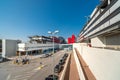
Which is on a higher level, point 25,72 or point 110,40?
point 110,40

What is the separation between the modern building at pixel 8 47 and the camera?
161 ft

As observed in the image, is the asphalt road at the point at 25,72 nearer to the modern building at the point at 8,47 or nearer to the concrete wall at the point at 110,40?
the concrete wall at the point at 110,40

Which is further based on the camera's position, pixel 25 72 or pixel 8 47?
pixel 8 47

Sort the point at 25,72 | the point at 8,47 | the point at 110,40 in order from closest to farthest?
1. the point at 110,40
2. the point at 25,72
3. the point at 8,47

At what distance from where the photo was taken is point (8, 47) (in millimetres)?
50125

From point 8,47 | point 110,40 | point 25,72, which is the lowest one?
point 25,72

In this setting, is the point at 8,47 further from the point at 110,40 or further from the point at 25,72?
the point at 110,40

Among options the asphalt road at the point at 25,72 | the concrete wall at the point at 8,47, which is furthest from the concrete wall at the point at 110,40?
the concrete wall at the point at 8,47

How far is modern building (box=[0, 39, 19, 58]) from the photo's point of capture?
49.1 meters

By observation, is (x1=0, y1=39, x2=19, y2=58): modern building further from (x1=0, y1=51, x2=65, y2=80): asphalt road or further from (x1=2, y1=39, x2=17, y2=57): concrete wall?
(x1=0, y1=51, x2=65, y2=80): asphalt road

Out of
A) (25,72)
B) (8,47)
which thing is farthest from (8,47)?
(25,72)

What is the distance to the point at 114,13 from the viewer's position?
9500mm

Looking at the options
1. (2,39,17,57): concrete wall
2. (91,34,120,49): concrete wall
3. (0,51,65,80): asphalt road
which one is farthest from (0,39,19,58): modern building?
(91,34,120,49): concrete wall

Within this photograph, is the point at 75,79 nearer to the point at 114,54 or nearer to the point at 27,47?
the point at 114,54
